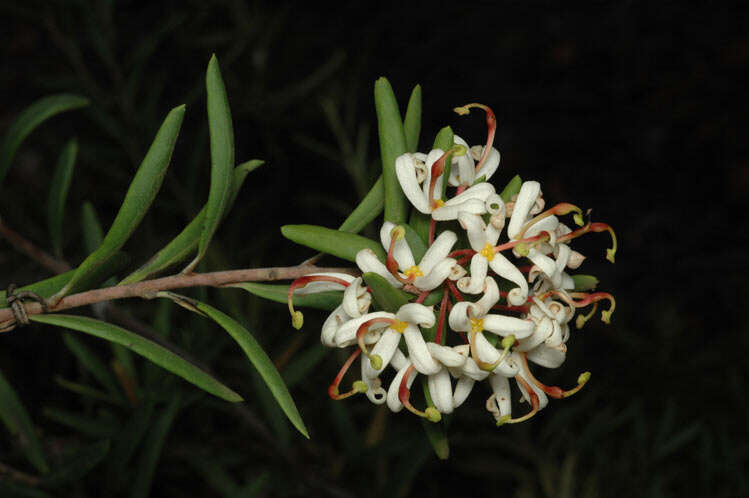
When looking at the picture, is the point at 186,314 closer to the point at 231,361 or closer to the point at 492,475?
the point at 231,361

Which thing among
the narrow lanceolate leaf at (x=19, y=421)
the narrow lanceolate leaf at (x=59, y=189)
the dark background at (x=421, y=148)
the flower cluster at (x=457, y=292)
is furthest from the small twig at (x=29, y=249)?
the flower cluster at (x=457, y=292)

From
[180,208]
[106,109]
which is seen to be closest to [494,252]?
[180,208]

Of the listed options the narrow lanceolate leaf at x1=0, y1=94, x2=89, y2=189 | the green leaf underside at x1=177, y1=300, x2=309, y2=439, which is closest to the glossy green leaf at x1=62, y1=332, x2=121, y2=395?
the narrow lanceolate leaf at x1=0, y1=94, x2=89, y2=189

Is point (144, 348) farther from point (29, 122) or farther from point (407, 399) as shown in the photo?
point (29, 122)

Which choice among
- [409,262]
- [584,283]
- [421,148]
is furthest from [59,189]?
[421,148]

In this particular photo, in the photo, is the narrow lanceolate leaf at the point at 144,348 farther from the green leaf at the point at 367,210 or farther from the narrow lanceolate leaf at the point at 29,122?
the narrow lanceolate leaf at the point at 29,122

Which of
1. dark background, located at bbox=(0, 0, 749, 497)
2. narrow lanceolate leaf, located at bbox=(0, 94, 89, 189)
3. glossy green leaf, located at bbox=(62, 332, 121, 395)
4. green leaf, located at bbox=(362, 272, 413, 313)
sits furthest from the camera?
dark background, located at bbox=(0, 0, 749, 497)

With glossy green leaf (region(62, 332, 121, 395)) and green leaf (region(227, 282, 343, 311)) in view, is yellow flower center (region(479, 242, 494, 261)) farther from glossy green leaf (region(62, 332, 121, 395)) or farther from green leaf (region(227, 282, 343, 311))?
glossy green leaf (region(62, 332, 121, 395))
